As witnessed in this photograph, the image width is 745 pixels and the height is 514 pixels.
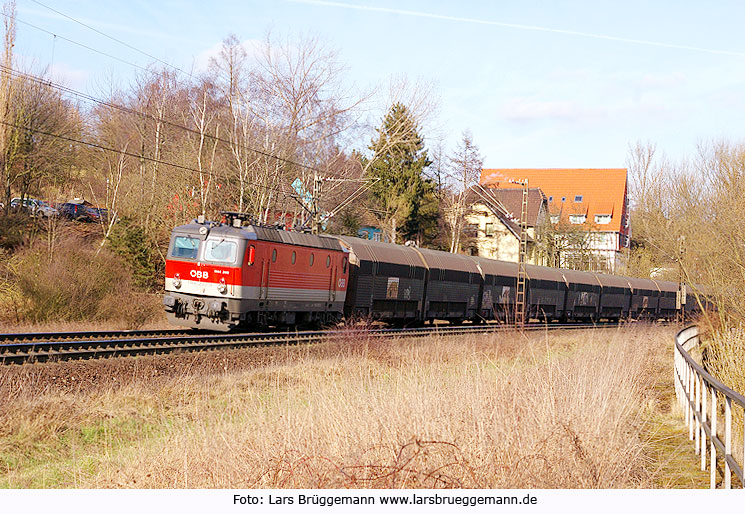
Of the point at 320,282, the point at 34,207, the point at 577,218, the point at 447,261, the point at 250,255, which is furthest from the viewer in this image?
the point at 577,218

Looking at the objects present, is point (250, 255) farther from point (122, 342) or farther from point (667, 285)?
point (667, 285)

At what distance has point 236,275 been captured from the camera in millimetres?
19469

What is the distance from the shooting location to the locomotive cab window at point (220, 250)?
19678mm

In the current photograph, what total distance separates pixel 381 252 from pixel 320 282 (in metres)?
4.42

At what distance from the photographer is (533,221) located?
2916 inches

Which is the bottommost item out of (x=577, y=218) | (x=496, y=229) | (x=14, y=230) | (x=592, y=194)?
(x=14, y=230)

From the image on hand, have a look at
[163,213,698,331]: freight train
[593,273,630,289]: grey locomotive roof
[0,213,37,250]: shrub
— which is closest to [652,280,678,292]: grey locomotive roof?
[593,273,630,289]: grey locomotive roof

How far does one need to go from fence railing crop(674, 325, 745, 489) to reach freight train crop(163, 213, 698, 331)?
10.7m

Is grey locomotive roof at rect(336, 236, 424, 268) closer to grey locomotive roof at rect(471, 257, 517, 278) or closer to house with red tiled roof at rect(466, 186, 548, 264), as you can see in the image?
grey locomotive roof at rect(471, 257, 517, 278)

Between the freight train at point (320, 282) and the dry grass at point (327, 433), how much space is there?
20.4 feet

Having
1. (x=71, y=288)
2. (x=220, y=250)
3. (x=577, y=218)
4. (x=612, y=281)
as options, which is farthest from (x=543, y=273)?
(x=577, y=218)

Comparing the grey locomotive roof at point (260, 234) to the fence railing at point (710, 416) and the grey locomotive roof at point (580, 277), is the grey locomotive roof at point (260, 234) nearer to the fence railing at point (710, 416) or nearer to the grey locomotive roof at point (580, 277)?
the fence railing at point (710, 416)
